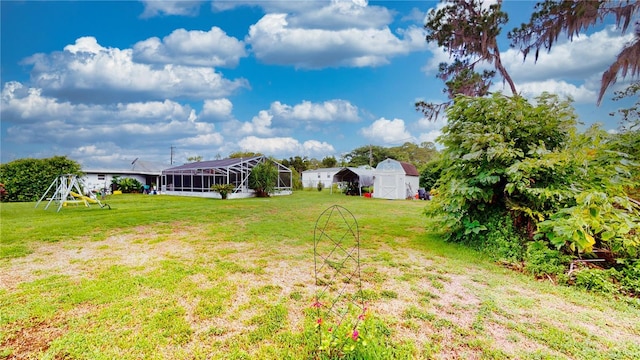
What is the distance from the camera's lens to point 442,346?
83.4 inches

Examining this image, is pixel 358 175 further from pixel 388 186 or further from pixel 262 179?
pixel 262 179

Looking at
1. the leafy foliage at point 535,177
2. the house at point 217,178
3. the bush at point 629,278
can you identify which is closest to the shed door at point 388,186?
the house at point 217,178

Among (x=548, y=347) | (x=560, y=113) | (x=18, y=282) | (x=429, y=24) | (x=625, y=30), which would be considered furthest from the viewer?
(x=429, y=24)

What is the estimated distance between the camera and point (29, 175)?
571 inches

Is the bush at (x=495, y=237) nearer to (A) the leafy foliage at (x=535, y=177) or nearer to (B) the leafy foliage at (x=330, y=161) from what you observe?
(A) the leafy foliage at (x=535, y=177)

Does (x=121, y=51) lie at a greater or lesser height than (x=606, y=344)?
greater

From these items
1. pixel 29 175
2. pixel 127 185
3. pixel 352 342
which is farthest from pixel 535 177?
pixel 127 185

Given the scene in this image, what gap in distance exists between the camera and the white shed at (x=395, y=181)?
60.1 ft

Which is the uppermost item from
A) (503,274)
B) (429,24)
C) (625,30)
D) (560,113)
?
(429,24)

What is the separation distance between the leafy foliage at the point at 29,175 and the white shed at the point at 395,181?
1873cm

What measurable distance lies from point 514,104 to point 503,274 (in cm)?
304

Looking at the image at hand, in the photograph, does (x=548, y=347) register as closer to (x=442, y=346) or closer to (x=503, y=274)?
(x=442, y=346)

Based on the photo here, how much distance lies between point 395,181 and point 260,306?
16806 mm

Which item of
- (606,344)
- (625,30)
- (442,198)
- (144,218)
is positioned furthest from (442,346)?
(625,30)
